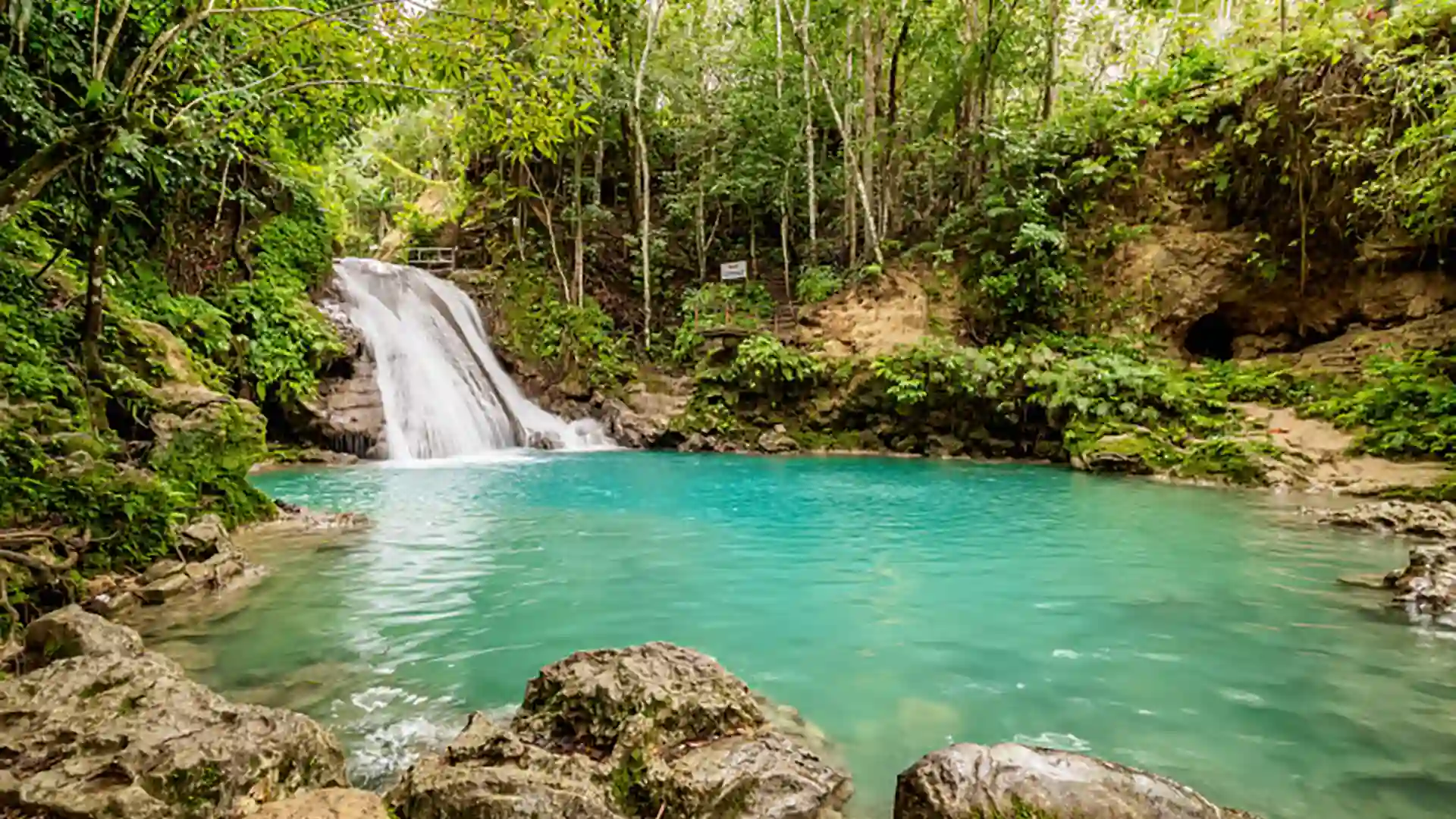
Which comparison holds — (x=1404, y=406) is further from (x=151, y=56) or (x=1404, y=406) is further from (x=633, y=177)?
(x=633, y=177)

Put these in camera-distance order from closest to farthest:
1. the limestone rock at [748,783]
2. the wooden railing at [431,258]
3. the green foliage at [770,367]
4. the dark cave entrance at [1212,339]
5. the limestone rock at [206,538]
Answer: the limestone rock at [748,783] < the limestone rock at [206,538] < the dark cave entrance at [1212,339] < the green foliage at [770,367] < the wooden railing at [431,258]

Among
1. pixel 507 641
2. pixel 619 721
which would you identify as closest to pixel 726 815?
pixel 619 721

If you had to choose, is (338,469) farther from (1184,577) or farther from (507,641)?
(1184,577)

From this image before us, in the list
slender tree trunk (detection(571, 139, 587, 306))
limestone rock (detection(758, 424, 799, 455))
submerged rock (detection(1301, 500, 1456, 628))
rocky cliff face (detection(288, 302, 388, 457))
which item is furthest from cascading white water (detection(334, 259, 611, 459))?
submerged rock (detection(1301, 500, 1456, 628))

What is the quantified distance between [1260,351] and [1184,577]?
11.4 metres

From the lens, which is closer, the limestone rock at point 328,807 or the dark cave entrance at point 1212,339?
the limestone rock at point 328,807

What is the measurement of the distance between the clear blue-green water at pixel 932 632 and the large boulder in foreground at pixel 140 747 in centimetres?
69

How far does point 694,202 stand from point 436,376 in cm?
948

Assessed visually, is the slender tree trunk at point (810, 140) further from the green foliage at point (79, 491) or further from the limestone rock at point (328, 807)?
the limestone rock at point (328, 807)

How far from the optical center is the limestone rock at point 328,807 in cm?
235

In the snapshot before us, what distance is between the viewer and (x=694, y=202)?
904 inches

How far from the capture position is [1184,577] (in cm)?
628

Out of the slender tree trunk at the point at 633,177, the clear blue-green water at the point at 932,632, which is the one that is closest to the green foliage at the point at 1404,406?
the clear blue-green water at the point at 932,632

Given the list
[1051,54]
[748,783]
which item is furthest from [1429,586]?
[1051,54]
